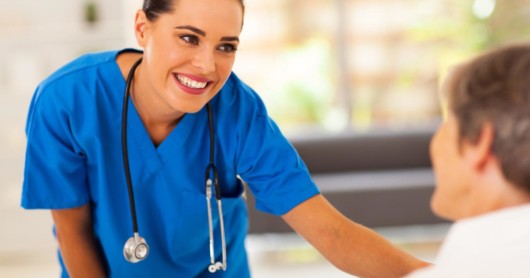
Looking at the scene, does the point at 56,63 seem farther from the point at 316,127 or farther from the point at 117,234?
the point at 117,234

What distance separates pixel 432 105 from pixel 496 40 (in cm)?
82

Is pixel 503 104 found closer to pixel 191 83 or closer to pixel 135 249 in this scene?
pixel 191 83

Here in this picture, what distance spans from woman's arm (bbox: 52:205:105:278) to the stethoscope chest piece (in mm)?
129

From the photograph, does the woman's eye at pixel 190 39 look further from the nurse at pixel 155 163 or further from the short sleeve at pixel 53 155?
the short sleeve at pixel 53 155

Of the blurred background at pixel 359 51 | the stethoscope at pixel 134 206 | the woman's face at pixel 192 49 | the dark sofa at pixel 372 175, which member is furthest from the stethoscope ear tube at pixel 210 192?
the blurred background at pixel 359 51

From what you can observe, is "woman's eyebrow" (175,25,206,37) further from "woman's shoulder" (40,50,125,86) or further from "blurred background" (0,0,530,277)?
"blurred background" (0,0,530,277)

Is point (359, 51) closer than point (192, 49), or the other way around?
point (192, 49)

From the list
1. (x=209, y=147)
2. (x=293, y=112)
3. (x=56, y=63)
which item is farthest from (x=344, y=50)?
(x=209, y=147)

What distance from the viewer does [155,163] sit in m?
1.60

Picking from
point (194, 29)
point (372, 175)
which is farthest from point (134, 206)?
point (372, 175)

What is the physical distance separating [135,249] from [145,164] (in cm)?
19

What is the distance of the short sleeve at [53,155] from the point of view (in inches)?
60.7

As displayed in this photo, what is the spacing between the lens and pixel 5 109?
168 inches

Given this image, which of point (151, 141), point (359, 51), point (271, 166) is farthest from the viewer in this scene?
point (359, 51)
